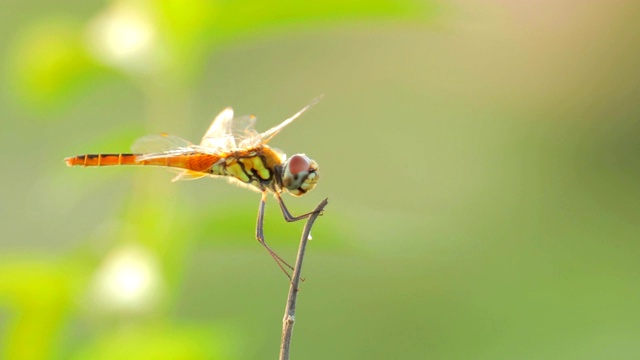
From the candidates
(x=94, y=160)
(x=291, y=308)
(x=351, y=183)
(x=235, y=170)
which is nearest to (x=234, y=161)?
(x=235, y=170)

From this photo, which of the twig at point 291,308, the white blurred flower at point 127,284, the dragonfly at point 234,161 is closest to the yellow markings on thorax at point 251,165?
the dragonfly at point 234,161

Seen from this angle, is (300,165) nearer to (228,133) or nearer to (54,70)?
(228,133)

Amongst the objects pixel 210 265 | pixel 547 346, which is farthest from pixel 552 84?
pixel 210 265

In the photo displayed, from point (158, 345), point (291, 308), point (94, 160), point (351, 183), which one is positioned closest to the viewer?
point (291, 308)

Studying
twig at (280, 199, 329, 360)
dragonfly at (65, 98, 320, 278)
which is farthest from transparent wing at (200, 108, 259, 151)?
twig at (280, 199, 329, 360)

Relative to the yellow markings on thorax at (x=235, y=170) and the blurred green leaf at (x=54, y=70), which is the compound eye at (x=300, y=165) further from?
the blurred green leaf at (x=54, y=70)

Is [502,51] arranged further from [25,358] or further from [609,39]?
[25,358]

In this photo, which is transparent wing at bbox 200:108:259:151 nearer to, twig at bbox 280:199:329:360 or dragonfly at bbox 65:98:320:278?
dragonfly at bbox 65:98:320:278
